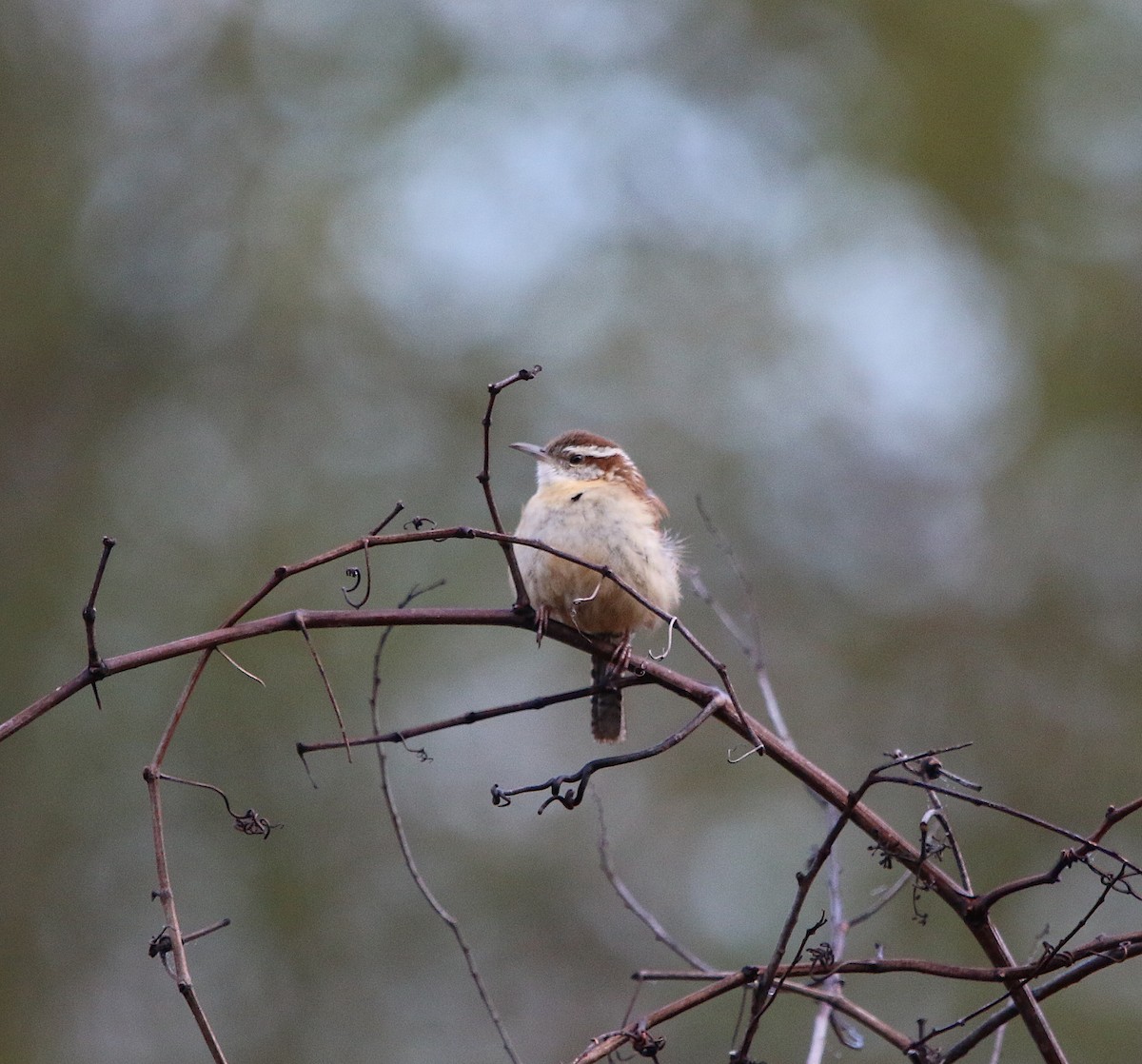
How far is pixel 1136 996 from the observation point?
10602mm

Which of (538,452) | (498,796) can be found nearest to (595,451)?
(538,452)

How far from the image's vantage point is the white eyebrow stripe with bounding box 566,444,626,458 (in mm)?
4934

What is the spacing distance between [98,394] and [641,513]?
365 inches

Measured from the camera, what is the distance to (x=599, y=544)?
430 centimetres

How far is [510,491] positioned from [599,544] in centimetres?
719

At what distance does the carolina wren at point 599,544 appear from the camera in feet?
13.2

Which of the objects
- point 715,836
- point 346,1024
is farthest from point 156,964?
point 715,836

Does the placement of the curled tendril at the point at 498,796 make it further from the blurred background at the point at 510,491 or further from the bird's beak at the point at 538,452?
the blurred background at the point at 510,491

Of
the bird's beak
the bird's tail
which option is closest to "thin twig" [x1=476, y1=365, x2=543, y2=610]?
the bird's beak

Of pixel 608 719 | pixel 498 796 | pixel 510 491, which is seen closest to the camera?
pixel 498 796

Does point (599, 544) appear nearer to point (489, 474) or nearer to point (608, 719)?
point (608, 719)

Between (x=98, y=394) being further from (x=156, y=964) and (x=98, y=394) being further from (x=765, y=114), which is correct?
(x=765, y=114)

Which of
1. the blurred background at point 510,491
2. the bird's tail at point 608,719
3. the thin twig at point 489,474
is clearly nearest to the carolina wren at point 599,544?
the bird's tail at point 608,719

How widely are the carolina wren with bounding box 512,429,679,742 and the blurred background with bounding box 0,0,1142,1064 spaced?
200 inches
